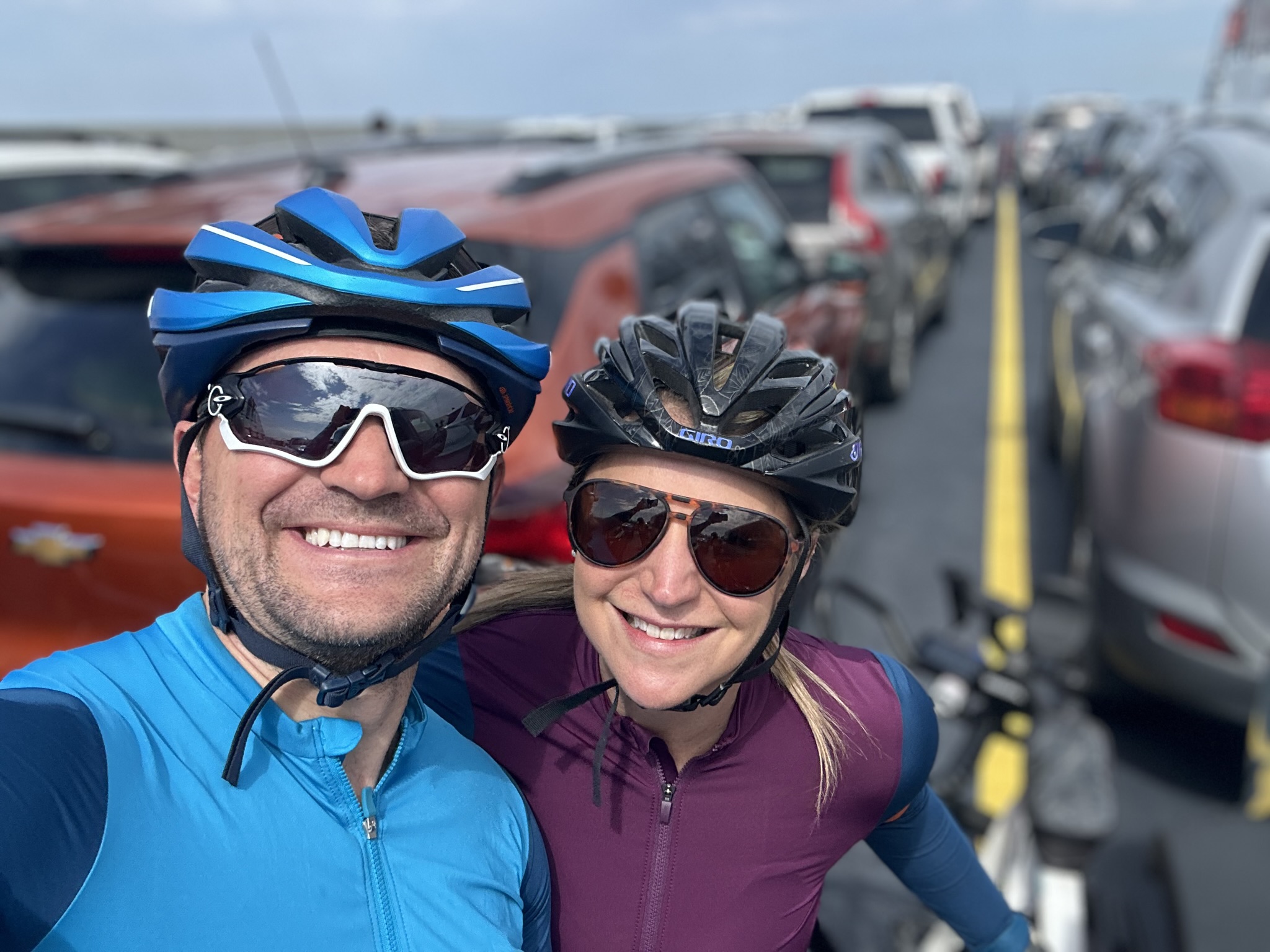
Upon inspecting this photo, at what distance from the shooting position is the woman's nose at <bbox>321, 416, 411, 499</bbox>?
56.2 inches

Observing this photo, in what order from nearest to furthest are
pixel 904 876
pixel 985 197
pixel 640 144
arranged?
pixel 904 876
pixel 640 144
pixel 985 197

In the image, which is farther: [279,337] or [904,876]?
[904,876]

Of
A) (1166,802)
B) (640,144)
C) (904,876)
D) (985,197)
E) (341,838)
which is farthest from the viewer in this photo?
(985,197)

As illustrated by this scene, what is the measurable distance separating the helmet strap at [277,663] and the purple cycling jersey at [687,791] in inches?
15.2

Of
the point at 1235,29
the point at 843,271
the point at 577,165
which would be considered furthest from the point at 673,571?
the point at 1235,29

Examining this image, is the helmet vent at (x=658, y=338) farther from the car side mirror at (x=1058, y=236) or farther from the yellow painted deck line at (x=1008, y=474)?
the car side mirror at (x=1058, y=236)

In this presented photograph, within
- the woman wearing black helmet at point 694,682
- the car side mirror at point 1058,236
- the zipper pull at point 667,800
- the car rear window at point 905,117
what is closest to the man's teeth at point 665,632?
the woman wearing black helmet at point 694,682

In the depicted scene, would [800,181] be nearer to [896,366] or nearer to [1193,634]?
[896,366]

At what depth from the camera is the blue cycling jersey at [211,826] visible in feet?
3.81

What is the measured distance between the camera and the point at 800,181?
26.7 feet

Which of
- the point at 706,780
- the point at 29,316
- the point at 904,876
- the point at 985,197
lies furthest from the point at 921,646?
the point at 985,197

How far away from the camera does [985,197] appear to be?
20.6 m

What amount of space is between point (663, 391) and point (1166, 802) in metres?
3.00

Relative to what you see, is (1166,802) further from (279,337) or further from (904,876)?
(279,337)
